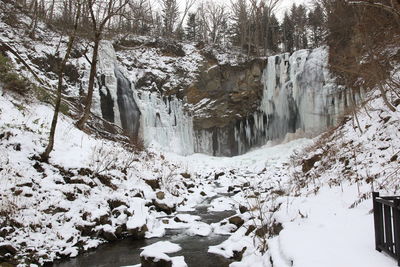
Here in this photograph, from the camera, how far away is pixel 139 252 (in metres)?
6.00

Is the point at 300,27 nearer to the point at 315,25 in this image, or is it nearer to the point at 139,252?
the point at 315,25

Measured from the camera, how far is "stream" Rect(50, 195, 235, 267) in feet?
17.9

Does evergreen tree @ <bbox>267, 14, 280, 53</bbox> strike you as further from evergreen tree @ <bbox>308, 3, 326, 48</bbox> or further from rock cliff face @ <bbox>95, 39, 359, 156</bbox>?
rock cliff face @ <bbox>95, 39, 359, 156</bbox>

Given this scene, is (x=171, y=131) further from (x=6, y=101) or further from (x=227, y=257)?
(x=227, y=257)

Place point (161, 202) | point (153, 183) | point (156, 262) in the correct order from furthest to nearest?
point (153, 183), point (161, 202), point (156, 262)

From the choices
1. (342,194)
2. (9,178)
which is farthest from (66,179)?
(342,194)

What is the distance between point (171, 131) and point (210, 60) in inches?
270

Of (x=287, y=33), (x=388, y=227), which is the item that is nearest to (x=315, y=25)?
(x=287, y=33)

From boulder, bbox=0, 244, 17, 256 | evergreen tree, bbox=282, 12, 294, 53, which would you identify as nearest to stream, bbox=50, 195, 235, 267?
boulder, bbox=0, 244, 17, 256

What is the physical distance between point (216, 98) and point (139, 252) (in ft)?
61.1

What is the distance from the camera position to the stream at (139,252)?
545 centimetres

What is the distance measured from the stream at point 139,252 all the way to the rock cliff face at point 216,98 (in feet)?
44.1

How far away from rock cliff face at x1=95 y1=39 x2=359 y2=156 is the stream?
1343 cm

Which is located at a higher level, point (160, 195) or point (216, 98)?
point (216, 98)
